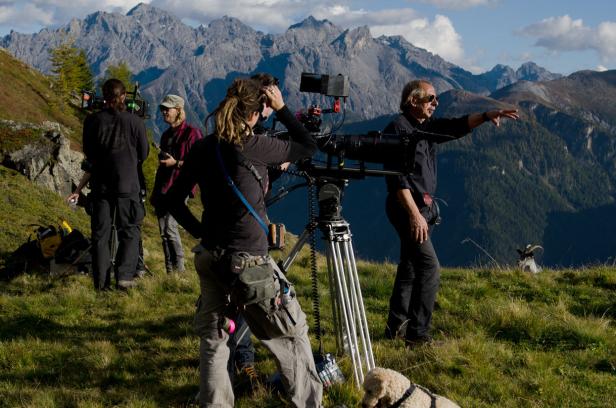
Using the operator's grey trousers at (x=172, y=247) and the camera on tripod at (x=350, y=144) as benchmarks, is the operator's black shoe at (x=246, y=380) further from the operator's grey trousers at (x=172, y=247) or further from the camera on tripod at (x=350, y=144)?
the operator's grey trousers at (x=172, y=247)

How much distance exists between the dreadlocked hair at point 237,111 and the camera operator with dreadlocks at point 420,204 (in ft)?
7.08

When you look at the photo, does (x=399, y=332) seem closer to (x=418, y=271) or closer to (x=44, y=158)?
(x=418, y=271)

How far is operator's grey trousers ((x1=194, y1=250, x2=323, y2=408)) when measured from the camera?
437cm

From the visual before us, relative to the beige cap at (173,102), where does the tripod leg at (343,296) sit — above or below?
below

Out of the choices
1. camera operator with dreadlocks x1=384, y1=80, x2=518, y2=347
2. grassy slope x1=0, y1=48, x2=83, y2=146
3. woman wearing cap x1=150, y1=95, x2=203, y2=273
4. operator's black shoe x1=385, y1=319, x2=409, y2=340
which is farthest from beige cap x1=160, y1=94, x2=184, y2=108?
grassy slope x1=0, y1=48, x2=83, y2=146

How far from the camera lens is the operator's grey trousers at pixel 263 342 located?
14.3ft

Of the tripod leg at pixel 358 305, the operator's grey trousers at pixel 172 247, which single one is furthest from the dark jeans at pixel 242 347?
the operator's grey trousers at pixel 172 247

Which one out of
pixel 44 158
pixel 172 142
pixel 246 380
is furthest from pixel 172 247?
pixel 44 158

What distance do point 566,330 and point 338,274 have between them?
10.1ft

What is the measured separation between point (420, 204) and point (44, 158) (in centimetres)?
1909

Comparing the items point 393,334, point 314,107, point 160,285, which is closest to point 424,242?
point 393,334

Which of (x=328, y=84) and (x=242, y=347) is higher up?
(x=328, y=84)

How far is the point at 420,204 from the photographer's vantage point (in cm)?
611

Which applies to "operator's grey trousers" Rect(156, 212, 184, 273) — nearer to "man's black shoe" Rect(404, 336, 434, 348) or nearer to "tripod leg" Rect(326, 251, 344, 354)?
"tripod leg" Rect(326, 251, 344, 354)
